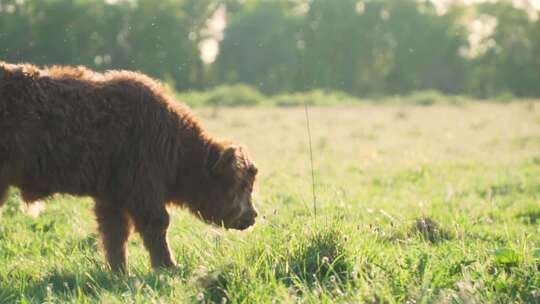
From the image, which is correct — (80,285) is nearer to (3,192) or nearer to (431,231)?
(3,192)

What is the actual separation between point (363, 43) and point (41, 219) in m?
55.8

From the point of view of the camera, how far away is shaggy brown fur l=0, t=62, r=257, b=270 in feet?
16.1

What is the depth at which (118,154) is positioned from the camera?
5.25 metres

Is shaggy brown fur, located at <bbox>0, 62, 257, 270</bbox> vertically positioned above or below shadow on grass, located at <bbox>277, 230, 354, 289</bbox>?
above

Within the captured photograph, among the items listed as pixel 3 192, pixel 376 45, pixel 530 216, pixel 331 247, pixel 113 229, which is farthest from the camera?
pixel 376 45

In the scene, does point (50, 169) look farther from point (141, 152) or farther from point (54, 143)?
point (141, 152)

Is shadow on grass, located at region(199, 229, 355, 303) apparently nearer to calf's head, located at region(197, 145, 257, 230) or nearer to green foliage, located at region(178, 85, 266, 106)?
calf's head, located at region(197, 145, 257, 230)

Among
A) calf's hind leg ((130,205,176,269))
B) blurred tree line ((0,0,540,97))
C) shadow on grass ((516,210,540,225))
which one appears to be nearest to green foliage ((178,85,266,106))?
blurred tree line ((0,0,540,97))

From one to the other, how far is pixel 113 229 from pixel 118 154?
0.74 meters

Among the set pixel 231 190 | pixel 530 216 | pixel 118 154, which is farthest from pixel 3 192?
pixel 530 216

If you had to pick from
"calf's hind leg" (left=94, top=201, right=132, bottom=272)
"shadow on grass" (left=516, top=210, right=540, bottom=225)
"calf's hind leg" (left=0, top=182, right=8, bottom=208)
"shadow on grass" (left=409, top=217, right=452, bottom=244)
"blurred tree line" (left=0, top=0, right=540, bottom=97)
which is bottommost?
"shadow on grass" (left=516, top=210, right=540, bottom=225)

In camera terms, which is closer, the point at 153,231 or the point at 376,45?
the point at 153,231

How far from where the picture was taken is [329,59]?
185ft

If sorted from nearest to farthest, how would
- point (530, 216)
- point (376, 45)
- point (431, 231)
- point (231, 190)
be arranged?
point (231, 190)
point (431, 231)
point (530, 216)
point (376, 45)
